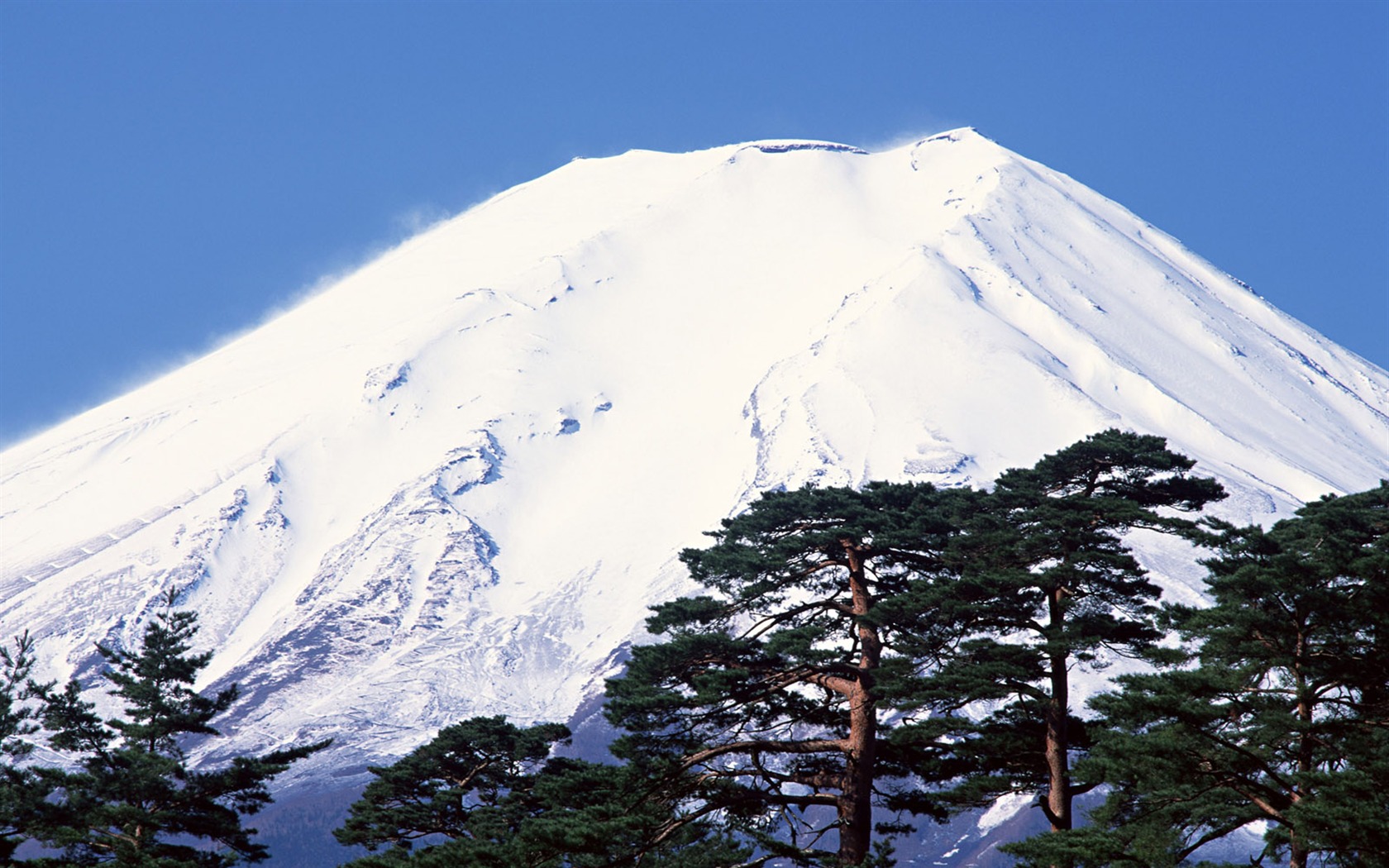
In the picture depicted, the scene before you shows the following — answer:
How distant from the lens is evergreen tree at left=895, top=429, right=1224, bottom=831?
23.8m

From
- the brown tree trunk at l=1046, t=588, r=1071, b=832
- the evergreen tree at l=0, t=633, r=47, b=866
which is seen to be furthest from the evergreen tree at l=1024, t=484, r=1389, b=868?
the evergreen tree at l=0, t=633, r=47, b=866

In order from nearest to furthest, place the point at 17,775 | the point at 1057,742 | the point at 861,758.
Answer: the point at 1057,742 < the point at 861,758 < the point at 17,775

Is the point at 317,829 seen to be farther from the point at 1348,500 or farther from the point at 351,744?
the point at 1348,500

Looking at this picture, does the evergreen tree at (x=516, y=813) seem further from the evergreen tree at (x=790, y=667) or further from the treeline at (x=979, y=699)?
the evergreen tree at (x=790, y=667)

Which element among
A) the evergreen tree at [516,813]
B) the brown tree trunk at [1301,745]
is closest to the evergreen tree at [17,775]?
the evergreen tree at [516,813]

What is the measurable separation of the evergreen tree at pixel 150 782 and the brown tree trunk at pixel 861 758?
1194cm

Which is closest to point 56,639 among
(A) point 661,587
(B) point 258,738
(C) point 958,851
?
(B) point 258,738

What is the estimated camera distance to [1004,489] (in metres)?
28.5

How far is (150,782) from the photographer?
96.6 feet

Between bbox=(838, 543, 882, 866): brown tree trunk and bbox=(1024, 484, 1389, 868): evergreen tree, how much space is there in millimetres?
3629

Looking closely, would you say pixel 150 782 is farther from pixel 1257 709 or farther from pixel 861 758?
pixel 1257 709

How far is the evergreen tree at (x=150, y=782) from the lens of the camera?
2880cm

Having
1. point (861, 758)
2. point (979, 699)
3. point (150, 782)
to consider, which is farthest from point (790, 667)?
point (150, 782)

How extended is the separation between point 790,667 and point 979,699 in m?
3.33
